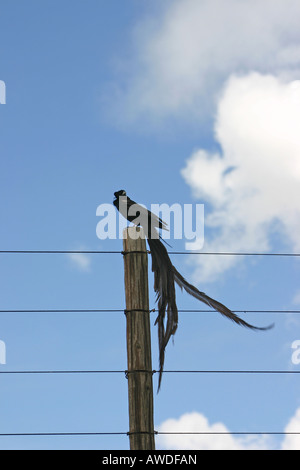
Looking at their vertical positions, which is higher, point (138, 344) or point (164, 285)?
point (164, 285)

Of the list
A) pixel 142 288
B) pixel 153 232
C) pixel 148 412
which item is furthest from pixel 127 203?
pixel 148 412

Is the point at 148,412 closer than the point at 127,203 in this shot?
Yes

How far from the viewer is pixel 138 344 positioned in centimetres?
816

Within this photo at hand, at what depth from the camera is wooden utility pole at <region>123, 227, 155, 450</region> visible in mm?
8008

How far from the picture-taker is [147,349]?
8188 millimetres

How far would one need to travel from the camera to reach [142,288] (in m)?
8.30

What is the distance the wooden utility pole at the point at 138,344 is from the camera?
8008mm
